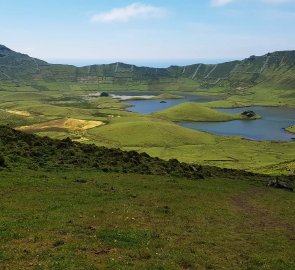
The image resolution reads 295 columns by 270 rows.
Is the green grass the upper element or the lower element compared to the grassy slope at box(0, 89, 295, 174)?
upper

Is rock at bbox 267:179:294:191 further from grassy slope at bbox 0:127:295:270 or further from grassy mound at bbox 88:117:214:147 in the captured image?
grassy mound at bbox 88:117:214:147

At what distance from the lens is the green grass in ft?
76.7

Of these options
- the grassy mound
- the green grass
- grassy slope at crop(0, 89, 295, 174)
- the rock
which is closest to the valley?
the green grass

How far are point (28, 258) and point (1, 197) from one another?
14.2 m

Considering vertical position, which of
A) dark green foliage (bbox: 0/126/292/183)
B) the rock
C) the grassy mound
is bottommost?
the grassy mound

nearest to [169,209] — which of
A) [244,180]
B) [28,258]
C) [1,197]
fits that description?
[1,197]

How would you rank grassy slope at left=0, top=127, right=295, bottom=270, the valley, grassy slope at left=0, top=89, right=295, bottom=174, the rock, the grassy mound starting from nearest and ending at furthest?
grassy slope at left=0, top=127, right=295, bottom=270 < the valley < the rock < grassy slope at left=0, top=89, right=295, bottom=174 < the grassy mound

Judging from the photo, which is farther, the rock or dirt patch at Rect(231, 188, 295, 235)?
the rock

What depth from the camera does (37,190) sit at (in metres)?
38.4

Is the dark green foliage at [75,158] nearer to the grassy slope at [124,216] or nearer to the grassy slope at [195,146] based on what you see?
the grassy slope at [124,216]

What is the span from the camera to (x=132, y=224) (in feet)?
102

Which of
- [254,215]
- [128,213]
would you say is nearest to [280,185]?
[254,215]

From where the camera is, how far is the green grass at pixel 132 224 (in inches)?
920

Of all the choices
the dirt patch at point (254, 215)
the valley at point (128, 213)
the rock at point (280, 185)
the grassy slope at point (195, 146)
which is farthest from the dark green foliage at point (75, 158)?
the grassy slope at point (195, 146)
